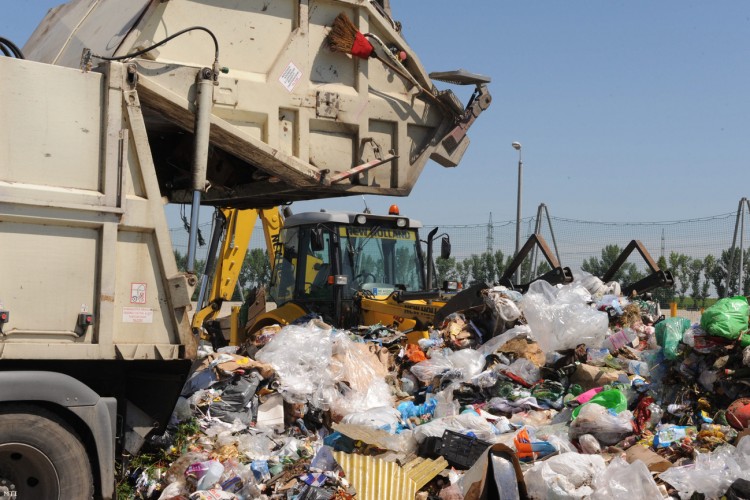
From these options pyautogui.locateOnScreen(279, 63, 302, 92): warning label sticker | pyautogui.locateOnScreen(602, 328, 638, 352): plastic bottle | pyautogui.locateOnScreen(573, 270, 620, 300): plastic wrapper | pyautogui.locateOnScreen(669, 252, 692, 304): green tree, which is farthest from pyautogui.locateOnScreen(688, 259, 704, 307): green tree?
pyautogui.locateOnScreen(279, 63, 302, 92): warning label sticker

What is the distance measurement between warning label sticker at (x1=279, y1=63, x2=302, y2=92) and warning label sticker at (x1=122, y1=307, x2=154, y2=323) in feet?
5.51

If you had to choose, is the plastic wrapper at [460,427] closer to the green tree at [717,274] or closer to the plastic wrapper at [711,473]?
the plastic wrapper at [711,473]

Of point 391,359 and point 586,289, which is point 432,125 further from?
point 586,289

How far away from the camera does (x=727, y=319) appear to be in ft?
18.9

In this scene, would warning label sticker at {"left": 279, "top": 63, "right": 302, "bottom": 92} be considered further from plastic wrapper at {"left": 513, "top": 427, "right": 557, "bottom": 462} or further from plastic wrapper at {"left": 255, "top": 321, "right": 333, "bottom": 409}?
plastic wrapper at {"left": 513, "top": 427, "right": 557, "bottom": 462}

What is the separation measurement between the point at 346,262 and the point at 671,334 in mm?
3381

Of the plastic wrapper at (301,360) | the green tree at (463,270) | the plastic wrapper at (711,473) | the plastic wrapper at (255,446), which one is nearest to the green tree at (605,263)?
the green tree at (463,270)

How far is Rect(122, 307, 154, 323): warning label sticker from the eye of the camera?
3973 millimetres

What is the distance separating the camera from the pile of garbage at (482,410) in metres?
→ 4.62

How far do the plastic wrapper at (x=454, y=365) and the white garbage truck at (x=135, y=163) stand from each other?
1.99 metres

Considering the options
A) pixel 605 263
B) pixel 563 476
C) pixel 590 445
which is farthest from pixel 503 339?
Result: pixel 605 263

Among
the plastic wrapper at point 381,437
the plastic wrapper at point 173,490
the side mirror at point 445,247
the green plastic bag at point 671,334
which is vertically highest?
the side mirror at point 445,247

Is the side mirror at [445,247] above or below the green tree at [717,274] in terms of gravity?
above

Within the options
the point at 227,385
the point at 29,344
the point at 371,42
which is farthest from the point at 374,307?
the point at 29,344
